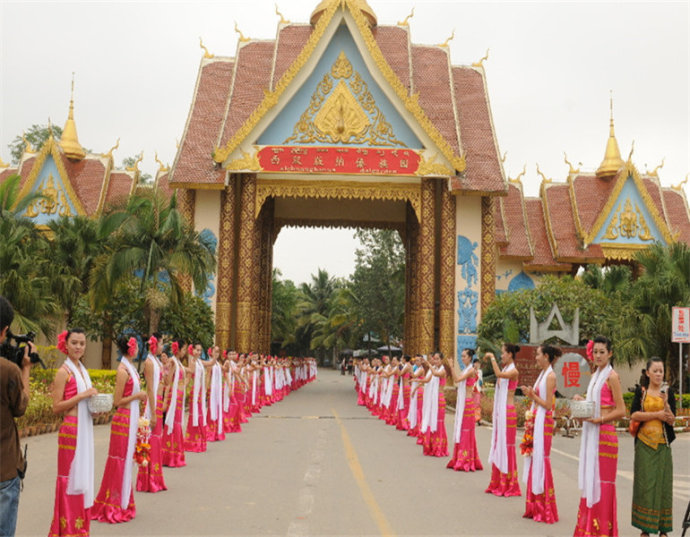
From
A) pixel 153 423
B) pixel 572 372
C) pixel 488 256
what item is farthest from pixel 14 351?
pixel 488 256

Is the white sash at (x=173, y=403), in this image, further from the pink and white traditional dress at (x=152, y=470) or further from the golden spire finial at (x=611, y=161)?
the golden spire finial at (x=611, y=161)

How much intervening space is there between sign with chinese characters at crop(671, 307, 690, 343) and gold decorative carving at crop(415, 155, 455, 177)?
11.8 m

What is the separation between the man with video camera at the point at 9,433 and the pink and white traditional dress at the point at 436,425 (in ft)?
29.3

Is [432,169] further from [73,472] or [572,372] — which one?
[73,472]

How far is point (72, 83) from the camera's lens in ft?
111

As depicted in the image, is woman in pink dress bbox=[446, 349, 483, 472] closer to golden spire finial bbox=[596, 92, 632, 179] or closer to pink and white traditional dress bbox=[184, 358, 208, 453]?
pink and white traditional dress bbox=[184, 358, 208, 453]

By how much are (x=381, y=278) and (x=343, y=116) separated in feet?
66.2

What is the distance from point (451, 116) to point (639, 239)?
901 centimetres

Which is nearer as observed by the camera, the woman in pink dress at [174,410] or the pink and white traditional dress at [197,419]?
the woman in pink dress at [174,410]

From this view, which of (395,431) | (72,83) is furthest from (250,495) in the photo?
(72,83)

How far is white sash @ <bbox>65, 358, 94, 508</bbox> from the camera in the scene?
5.79 m

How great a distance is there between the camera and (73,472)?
19.0 feet

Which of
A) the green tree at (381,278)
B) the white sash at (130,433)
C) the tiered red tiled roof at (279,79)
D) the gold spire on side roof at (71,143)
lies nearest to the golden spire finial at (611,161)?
the tiered red tiled roof at (279,79)

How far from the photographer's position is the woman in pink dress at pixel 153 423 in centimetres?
788
